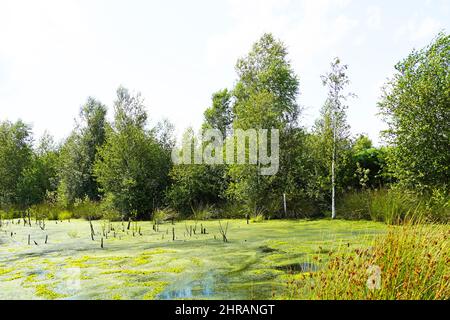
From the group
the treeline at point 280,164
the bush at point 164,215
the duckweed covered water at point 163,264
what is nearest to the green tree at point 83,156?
the treeline at point 280,164

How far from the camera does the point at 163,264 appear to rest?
6652 millimetres

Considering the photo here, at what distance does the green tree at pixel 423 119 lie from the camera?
10.7 meters

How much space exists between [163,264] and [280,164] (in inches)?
379

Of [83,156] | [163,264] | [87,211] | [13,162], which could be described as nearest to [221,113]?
[83,156]

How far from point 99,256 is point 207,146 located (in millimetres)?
11640

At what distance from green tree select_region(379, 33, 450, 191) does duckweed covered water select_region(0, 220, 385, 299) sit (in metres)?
3.51

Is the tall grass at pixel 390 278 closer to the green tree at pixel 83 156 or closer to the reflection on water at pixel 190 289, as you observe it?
the reflection on water at pixel 190 289

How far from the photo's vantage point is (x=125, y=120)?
18.1 meters

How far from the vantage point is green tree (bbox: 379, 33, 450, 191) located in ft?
35.1

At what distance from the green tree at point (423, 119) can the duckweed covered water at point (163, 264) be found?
3515mm

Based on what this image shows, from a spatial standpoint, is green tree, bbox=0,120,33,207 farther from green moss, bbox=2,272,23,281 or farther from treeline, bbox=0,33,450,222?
green moss, bbox=2,272,23,281

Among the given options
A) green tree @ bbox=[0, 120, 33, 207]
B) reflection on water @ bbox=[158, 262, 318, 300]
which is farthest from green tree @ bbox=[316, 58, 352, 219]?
green tree @ bbox=[0, 120, 33, 207]
